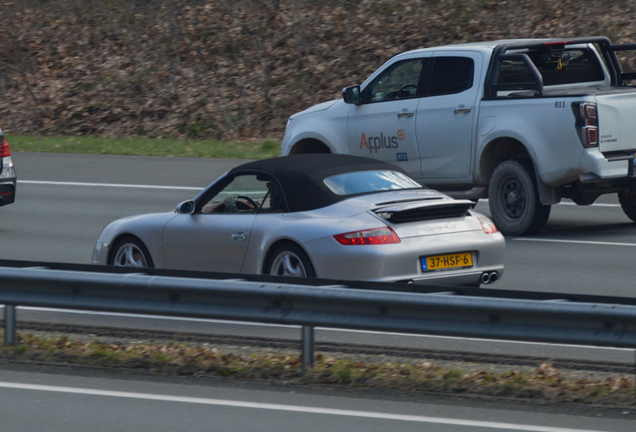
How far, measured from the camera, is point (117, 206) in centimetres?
1647

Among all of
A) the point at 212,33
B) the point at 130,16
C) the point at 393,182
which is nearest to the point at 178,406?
the point at 393,182

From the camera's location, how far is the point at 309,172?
30.6 feet

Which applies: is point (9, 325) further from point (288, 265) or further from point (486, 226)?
point (486, 226)

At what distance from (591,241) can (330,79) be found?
1438 cm

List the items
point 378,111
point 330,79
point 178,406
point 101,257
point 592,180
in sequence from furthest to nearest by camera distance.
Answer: point 330,79 < point 378,111 < point 592,180 < point 101,257 < point 178,406

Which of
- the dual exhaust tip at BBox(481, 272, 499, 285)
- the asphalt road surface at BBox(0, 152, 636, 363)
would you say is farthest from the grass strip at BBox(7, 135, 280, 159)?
the dual exhaust tip at BBox(481, 272, 499, 285)

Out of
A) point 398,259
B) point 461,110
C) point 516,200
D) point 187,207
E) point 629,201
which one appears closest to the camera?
point 398,259

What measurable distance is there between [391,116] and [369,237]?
5948mm

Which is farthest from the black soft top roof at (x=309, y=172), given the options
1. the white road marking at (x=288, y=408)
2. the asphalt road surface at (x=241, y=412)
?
Result: the white road marking at (x=288, y=408)

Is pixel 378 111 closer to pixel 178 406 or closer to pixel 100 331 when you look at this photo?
pixel 100 331

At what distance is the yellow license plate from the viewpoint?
867cm

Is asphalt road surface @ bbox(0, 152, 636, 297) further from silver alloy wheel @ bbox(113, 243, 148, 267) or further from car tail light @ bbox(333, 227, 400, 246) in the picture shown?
car tail light @ bbox(333, 227, 400, 246)

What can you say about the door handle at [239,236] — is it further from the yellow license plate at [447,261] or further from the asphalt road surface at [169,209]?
the yellow license plate at [447,261]

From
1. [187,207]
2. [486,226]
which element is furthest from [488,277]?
[187,207]
